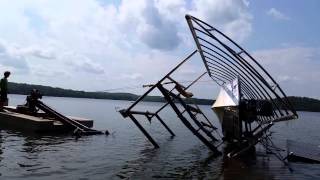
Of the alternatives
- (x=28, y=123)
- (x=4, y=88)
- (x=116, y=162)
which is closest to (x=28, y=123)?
(x=28, y=123)

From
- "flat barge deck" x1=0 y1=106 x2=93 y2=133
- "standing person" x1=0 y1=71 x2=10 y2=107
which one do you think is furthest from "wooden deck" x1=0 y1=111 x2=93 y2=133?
"standing person" x1=0 y1=71 x2=10 y2=107

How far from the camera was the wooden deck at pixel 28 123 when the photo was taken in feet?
80.3

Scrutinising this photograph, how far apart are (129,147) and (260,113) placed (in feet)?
23.9

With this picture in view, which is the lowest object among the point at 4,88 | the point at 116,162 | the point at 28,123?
the point at 116,162

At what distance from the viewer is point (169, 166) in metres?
17.3

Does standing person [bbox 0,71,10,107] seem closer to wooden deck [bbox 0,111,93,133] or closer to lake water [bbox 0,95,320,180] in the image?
wooden deck [bbox 0,111,93,133]

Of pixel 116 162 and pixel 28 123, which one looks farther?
pixel 28 123

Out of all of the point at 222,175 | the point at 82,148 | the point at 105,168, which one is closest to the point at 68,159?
the point at 105,168

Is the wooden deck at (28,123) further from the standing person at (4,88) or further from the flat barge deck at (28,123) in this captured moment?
the standing person at (4,88)

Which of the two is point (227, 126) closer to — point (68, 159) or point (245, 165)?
point (245, 165)

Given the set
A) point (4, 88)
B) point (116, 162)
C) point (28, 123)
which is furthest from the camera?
point (4, 88)

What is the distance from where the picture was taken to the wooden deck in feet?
80.3

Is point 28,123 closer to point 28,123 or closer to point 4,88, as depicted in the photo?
point 28,123

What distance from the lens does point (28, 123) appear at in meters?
24.9
